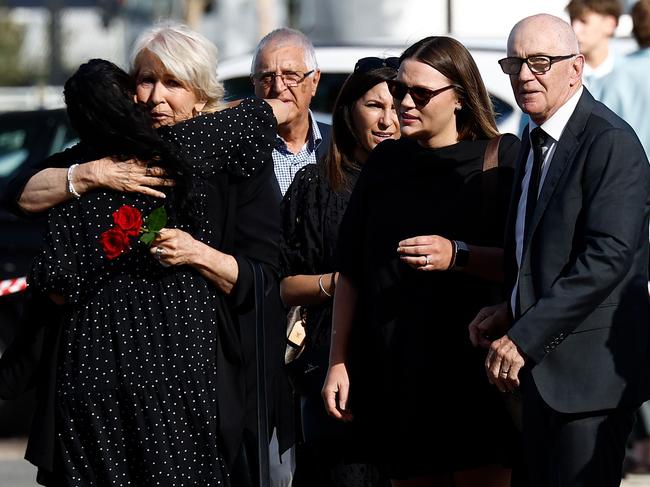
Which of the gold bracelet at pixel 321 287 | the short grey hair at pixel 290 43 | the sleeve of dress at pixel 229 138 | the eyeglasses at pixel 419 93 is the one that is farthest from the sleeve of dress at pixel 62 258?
the short grey hair at pixel 290 43

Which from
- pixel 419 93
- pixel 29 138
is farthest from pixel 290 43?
pixel 29 138

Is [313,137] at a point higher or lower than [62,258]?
lower

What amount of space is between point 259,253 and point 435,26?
861 cm

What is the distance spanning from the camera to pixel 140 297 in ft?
12.8

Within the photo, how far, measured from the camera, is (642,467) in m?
6.86

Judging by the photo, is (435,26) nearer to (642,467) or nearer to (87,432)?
(642,467)

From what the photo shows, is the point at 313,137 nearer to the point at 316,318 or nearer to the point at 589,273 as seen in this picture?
the point at 316,318

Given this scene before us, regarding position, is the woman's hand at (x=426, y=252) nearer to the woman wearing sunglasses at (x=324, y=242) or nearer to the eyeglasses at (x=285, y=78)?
the woman wearing sunglasses at (x=324, y=242)

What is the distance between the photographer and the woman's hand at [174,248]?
12.6ft

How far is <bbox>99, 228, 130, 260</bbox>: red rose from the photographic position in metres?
3.78

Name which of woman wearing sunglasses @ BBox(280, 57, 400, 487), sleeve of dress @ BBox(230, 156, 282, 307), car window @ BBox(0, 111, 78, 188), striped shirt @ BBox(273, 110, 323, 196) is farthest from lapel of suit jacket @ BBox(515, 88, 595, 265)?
car window @ BBox(0, 111, 78, 188)

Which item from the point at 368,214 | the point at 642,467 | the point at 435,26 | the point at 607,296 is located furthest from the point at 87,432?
the point at 435,26

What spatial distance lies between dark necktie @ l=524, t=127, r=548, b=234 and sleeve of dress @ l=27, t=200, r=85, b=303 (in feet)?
4.04

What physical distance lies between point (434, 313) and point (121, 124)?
3.50ft
